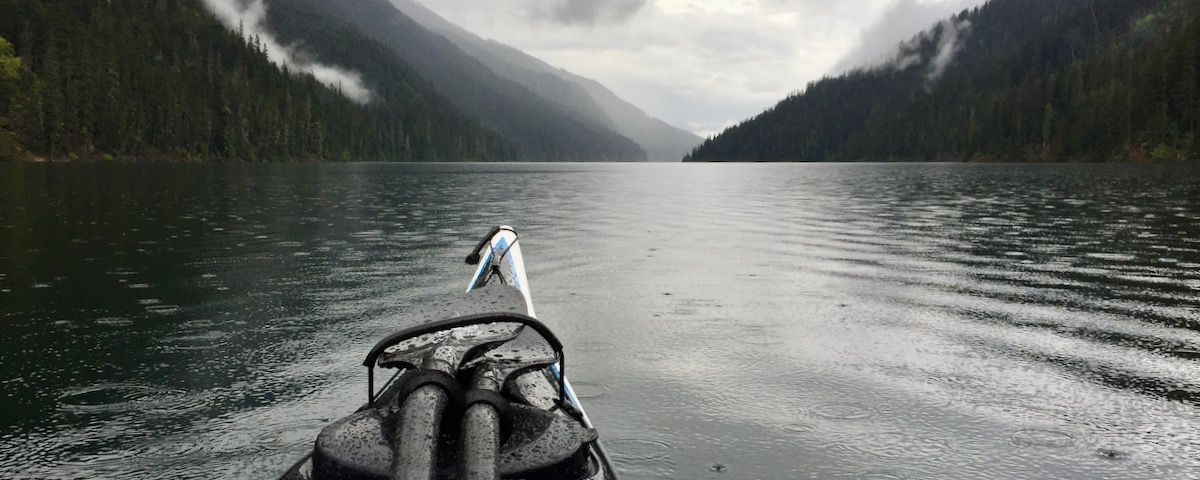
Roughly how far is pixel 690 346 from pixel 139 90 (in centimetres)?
12961

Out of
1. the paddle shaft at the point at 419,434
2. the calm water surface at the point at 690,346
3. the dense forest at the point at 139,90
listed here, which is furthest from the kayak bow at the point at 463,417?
the dense forest at the point at 139,90

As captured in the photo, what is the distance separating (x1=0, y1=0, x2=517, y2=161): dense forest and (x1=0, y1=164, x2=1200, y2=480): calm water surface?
290 ft

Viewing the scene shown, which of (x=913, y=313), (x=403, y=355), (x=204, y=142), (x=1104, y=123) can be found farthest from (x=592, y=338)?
(x=1104, y=123)

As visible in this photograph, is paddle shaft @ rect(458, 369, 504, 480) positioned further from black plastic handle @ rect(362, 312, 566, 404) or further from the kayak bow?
black plastic handle @ rect(362, 312, 566, 404)

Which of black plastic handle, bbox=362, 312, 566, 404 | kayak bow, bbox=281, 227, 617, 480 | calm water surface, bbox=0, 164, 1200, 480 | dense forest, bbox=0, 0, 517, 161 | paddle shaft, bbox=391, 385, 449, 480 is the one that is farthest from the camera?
dense forest, bbox=0, 0, 517, 161

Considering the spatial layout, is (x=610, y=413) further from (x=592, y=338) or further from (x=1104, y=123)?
(x=1104, y=123)

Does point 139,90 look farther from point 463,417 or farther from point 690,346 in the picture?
point 463,417

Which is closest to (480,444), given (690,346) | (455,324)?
(455,324)

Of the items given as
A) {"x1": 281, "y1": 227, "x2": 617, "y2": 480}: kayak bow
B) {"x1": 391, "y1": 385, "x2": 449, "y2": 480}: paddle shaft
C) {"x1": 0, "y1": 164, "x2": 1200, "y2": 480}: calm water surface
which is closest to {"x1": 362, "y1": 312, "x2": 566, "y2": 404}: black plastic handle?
{"x1": 281, "y1": 227, "x2": 617, "y2": 480}: kayak bow

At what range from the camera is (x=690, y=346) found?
9477 millimetres

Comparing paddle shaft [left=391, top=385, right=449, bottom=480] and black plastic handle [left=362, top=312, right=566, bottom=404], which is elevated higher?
black plastic handle [left=362, top=312, right=566, bottom=404]

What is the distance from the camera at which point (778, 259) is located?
17453 millimetres

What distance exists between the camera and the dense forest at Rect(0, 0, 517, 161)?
90625mm

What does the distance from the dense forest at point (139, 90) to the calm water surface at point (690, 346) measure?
290 feet
